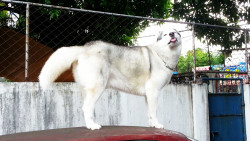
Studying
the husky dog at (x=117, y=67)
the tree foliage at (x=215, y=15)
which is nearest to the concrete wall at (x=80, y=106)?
the husky dog at (x=117, y=67)

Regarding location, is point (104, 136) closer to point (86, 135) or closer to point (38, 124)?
point (86, 135)

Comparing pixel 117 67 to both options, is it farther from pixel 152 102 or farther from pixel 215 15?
pixel 215 15

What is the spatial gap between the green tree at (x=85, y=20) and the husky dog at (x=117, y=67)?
3.00 meters

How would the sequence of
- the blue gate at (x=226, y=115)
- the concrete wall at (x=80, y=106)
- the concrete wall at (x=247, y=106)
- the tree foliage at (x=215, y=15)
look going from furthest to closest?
the tree foliage at (x=215, y=15) < the concrete wall at (x=247, y=106) < the blue gate at (x=226, y=115) < the concrete wall at (x=80, y=106)

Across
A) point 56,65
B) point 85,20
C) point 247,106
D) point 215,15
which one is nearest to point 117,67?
point 56,65

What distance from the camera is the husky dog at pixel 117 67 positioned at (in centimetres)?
328

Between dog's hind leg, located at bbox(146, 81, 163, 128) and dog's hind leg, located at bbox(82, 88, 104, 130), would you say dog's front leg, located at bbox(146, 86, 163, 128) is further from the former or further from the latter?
dog's hind leg, located at bbox(82, 88, 104, 130)

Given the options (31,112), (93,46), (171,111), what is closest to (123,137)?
(93,46)

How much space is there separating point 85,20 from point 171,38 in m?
4.42

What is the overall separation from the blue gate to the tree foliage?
4.94 meters

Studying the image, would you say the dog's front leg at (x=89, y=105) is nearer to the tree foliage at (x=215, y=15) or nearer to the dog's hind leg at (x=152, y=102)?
the dog's hind leg at (x=152, y=102)

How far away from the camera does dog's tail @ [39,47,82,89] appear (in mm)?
3207

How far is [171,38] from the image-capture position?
3.82 metres

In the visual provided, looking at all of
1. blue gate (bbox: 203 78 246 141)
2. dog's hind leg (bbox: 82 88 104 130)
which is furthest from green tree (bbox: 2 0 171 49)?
dog's hind leg (bbox: 82 88 104 130)
